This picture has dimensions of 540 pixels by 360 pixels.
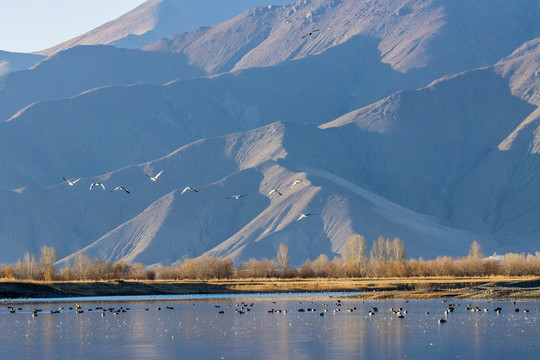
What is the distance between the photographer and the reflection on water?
170 ft

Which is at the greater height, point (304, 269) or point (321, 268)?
point (321, 268)

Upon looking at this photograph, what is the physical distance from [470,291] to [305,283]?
85.4 feet

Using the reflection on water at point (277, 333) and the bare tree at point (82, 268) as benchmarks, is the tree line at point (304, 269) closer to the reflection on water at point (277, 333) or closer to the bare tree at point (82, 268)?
the bare tree at point (82, 268)

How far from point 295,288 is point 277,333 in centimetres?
5302

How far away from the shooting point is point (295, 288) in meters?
115

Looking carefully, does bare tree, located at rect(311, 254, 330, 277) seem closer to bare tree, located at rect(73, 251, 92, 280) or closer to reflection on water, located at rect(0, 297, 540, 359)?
bare tree, located at rect(73, 251, 92, 280)

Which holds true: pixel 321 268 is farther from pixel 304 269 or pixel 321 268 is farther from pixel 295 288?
pixel 295 288

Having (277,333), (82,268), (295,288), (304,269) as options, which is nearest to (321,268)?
(304,269)

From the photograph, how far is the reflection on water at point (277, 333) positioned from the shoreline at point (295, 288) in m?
11.0

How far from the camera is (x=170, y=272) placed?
143 meters

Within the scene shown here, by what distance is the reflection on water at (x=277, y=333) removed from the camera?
51.9 meters

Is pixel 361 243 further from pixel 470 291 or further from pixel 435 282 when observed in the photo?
pixel 470 291

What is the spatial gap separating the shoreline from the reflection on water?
11.0m

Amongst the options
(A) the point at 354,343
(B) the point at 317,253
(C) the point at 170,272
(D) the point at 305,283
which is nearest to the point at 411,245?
(B) the point at 317,253
